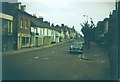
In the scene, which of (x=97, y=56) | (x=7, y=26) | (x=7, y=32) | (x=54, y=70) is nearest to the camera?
(x=54, y=70)

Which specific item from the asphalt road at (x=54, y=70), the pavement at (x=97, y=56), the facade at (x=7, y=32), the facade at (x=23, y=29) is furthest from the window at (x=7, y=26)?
the asphalt road at (x=54, y=70)

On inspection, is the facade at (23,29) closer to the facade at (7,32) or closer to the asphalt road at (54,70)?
the facade at (7,32)

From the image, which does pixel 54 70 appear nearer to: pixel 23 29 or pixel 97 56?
pixel 97 56

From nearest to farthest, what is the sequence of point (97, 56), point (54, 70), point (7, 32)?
1. point (54, 70)
2. point (97, 56)
3. point (7, 32)

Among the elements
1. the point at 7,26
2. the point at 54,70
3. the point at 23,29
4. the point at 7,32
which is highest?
the point at 7,26

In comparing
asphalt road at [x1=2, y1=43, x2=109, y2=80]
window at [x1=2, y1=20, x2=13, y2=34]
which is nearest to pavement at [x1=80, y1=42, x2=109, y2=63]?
asphalt road at [x1=2, y1=43, x2=109, y2=80]

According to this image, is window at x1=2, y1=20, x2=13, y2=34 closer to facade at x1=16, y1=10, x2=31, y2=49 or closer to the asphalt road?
facade at x1=16, y1=10, x2=31, y2=49

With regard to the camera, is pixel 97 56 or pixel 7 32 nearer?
pixel 97 56

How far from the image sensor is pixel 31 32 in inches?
1746

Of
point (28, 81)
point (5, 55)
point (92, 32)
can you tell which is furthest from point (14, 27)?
point (28, 81)

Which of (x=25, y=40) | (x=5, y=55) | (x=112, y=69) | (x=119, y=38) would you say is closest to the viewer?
(x=119, y=38)

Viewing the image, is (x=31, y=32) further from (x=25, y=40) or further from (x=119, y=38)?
(x=119, y=38)

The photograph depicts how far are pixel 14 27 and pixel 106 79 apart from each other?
24.6m

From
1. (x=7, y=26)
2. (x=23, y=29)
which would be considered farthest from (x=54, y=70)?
(x=23, y=29)
